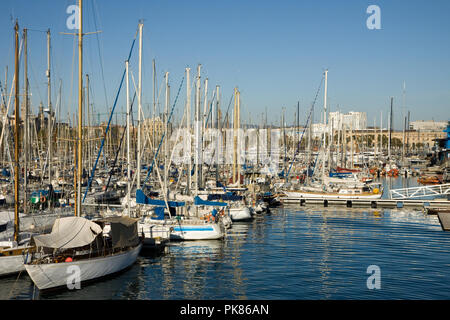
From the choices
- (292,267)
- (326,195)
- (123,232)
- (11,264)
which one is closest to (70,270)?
(11,264)

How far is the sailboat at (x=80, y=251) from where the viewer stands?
23219mm

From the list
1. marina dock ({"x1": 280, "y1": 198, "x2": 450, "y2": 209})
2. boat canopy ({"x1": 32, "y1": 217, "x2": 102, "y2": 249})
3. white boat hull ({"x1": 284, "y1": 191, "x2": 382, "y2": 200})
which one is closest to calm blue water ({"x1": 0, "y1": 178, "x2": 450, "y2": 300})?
boat canopy ({"x1": 32, "y1": 217, "x2": 102, "y2": 249})

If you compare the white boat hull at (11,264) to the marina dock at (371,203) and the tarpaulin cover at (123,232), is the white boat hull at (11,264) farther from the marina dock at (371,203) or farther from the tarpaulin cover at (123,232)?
the marina dock at (371,203)

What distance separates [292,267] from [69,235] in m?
12.9

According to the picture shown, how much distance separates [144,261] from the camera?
101 ft

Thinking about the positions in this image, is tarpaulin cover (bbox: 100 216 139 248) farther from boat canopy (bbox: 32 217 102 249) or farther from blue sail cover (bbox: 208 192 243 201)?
blue sail cover (bbox: 208 192 243 201)

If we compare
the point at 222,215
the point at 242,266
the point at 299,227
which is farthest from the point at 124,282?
the point at 299,227

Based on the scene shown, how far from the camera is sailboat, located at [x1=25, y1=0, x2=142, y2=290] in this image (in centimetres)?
2322

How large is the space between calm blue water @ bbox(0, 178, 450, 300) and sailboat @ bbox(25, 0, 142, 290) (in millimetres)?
657

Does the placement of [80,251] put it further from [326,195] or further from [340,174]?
[340,174]

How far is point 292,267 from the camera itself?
29.4 metres

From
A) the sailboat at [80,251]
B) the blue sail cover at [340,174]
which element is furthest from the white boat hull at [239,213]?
the blue sail cover at [340,174]
